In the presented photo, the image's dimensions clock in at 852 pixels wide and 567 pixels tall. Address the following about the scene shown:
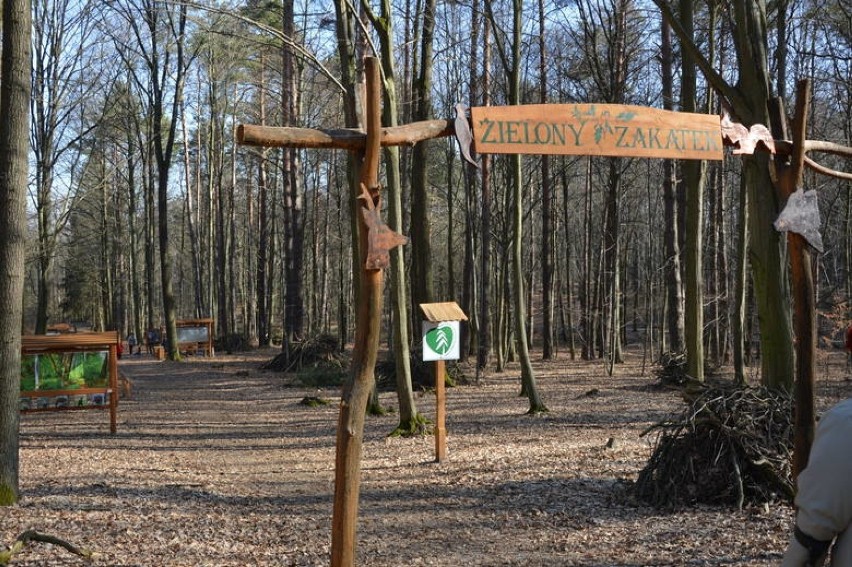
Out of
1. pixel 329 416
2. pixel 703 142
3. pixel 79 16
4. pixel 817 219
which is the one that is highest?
pixel 79 16

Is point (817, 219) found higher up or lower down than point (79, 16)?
lower down

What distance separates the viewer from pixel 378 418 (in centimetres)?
1366

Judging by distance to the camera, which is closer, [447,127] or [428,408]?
[447,127]

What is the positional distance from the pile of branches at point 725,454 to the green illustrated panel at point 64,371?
811 cm

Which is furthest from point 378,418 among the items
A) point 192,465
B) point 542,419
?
point 192,465

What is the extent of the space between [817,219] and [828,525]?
11.1 ft

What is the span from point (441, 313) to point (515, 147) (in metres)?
5.04

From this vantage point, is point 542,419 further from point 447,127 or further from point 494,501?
point 447,127

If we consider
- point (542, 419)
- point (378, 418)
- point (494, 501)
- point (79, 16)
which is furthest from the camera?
point (79, 16)

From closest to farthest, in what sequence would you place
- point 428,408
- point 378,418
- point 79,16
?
point 378,418 < point 428,408 < point 79,16

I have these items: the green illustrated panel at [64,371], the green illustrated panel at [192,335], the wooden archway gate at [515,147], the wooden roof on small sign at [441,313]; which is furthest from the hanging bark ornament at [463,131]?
the green illustrated panel at [192,335]

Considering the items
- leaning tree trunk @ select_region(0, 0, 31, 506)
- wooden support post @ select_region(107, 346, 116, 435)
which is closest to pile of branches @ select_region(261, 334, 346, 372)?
wooden support post @ select_region(107, 346, 116, 435)

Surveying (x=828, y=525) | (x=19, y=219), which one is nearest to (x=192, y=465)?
(x=19, y=219)

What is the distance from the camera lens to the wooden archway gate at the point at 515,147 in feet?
14.3
